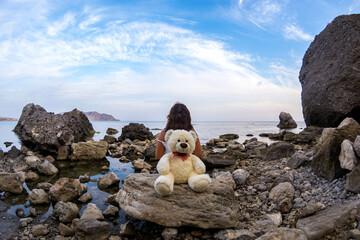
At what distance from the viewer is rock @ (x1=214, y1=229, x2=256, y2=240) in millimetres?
3676

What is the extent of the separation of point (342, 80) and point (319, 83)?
5.28ft

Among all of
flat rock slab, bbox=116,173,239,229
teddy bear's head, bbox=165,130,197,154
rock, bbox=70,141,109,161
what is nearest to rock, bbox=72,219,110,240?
flat rock slab, bbox=116,173,239,229

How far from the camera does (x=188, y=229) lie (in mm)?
4043

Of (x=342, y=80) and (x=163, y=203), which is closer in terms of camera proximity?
(x=163, y=203)

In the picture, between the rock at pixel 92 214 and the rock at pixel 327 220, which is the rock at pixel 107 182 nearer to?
the rock at pixel 92 214

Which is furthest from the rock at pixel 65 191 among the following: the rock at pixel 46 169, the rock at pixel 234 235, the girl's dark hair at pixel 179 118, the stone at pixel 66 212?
the rock at pixel 234 235

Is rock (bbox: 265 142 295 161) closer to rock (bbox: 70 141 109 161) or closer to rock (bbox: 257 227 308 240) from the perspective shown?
rock (bbox: 257 227 308 240)

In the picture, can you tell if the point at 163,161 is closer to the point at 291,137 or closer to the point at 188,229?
the point at 188,229

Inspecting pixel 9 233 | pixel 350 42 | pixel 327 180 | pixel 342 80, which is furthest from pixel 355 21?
pixel 9 233

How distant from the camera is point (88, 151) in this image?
A: 1161 centimetres

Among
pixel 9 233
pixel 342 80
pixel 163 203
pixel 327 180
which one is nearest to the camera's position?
pixel 163 203

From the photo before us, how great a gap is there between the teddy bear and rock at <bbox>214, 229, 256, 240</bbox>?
774 mm

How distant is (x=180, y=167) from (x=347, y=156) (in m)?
3.48

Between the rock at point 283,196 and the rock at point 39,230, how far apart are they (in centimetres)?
471
